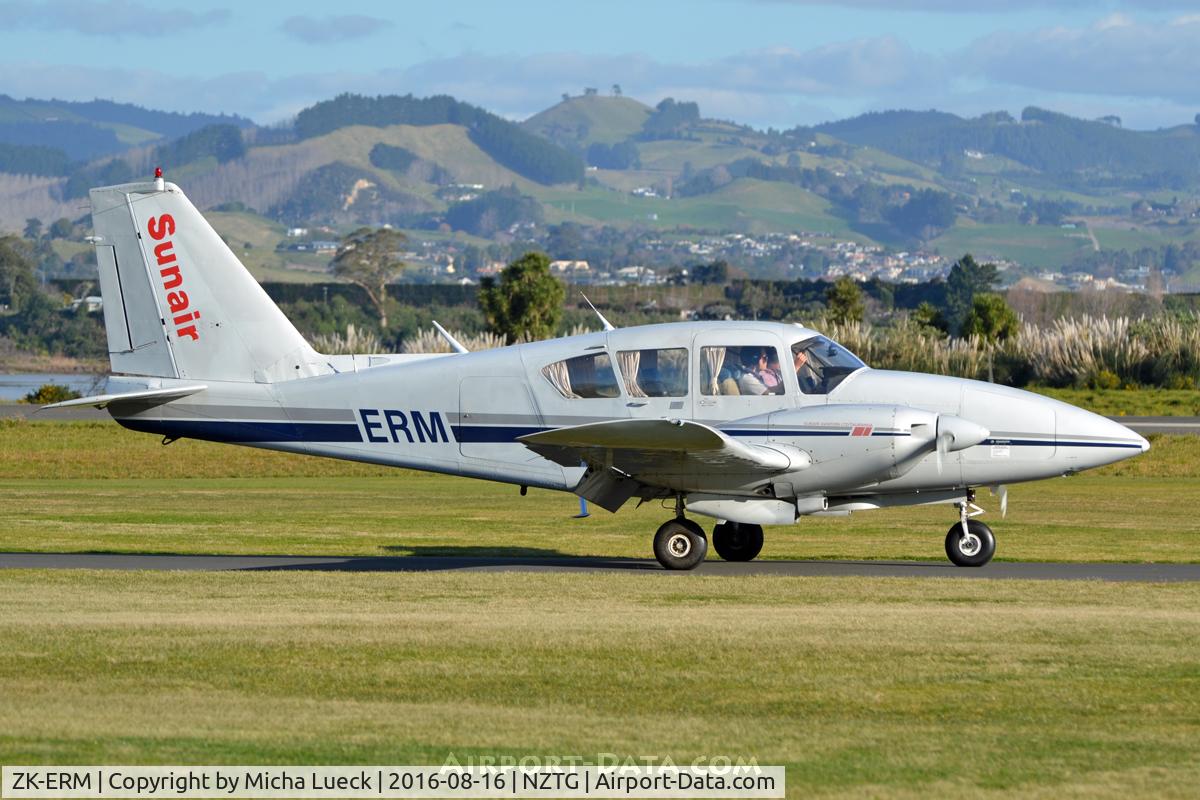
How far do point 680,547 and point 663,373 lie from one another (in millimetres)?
1816

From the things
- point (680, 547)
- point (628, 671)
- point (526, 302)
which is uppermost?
point (526, 302)

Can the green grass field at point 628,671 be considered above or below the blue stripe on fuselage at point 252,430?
below

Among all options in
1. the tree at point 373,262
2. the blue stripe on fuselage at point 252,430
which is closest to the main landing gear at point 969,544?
the blue stripe on fuselage at point 252,430

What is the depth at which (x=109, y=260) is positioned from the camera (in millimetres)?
18484

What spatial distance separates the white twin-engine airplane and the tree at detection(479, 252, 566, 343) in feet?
155

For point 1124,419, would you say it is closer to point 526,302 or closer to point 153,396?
point 526,302

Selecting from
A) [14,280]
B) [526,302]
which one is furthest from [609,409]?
[14,280]

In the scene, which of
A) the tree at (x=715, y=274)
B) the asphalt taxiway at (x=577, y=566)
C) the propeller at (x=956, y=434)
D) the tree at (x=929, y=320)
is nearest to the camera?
the propeller at (x=956, y=434)

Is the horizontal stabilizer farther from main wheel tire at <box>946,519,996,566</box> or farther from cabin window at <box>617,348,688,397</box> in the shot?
main wheel tire at <box>946,519,996,566</box>

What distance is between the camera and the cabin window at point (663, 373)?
1711cm

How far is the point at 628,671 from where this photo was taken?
10.6m

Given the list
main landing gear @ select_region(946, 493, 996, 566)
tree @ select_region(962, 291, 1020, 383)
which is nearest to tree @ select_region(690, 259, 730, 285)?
tree @ select_region(962, 291, 1020, 383)

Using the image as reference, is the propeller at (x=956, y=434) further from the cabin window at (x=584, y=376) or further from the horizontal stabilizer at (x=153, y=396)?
the horizontal stabilizer at (x=153, y=396)

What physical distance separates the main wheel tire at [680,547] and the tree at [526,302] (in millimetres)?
48419
